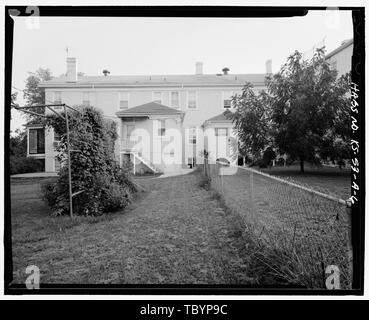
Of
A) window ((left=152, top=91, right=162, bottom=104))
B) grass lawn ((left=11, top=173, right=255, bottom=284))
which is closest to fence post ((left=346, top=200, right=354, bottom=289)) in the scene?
grass lawn ((left=11, top=173, right=255, bottom=284))

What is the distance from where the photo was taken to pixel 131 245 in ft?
7.71

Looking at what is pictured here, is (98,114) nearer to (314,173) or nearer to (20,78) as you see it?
(20,78)

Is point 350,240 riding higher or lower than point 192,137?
lower

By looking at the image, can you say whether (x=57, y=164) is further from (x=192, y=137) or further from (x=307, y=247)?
(x=307, y=247)

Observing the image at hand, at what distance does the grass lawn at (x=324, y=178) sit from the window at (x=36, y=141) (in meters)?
2.19

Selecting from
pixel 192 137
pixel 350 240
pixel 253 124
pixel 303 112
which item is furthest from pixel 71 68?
pixel 303 112

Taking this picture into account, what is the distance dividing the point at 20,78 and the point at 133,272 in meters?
1.60

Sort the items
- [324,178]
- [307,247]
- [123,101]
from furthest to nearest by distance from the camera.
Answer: [123,101], [324,178], [307,247]

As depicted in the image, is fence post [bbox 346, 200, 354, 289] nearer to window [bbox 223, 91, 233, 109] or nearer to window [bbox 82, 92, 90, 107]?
window [bbox 223, 91, 233, 109]

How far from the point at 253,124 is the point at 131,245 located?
3.05 metres

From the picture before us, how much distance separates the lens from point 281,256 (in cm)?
165

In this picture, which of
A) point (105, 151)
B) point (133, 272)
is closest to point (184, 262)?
point (133, 272)

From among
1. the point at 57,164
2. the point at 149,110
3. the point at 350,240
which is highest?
the point at 149,110

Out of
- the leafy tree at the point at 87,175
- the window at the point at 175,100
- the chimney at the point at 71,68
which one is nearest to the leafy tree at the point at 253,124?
the window at the point at 175,100
